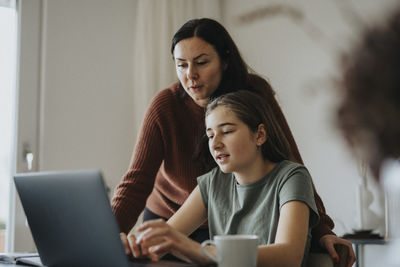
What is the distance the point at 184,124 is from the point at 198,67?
23cm

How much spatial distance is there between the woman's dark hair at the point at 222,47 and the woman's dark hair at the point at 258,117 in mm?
239

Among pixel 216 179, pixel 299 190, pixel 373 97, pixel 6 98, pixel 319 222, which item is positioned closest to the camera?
pixel 373 97

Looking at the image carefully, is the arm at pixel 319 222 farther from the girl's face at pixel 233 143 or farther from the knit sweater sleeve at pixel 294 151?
the girl's face at pixel 233 143

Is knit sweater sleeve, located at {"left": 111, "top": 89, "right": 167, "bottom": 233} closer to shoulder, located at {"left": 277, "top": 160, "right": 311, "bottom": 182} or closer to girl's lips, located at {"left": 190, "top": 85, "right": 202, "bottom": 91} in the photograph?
girl's lips, located at {"left": 190, "top": 85, "right": 202, "bottom": 91}

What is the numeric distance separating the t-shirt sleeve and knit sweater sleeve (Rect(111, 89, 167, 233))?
0.50 metres

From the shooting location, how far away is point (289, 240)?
1.08m

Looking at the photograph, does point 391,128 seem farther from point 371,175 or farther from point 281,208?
point 281,208

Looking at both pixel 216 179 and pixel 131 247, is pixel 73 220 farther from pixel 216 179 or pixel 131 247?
pixel 216 179

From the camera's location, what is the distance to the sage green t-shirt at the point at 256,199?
121 cm

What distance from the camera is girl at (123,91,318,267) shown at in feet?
3.92

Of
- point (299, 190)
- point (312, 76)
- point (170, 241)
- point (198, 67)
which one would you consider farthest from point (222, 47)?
point (312, 76)

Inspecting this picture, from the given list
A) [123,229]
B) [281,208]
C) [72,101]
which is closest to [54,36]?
[72,101]

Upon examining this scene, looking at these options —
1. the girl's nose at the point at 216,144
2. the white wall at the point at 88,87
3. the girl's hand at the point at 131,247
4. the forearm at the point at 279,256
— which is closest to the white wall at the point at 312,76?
the white wall at the point at 88,87

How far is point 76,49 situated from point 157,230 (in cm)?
224
